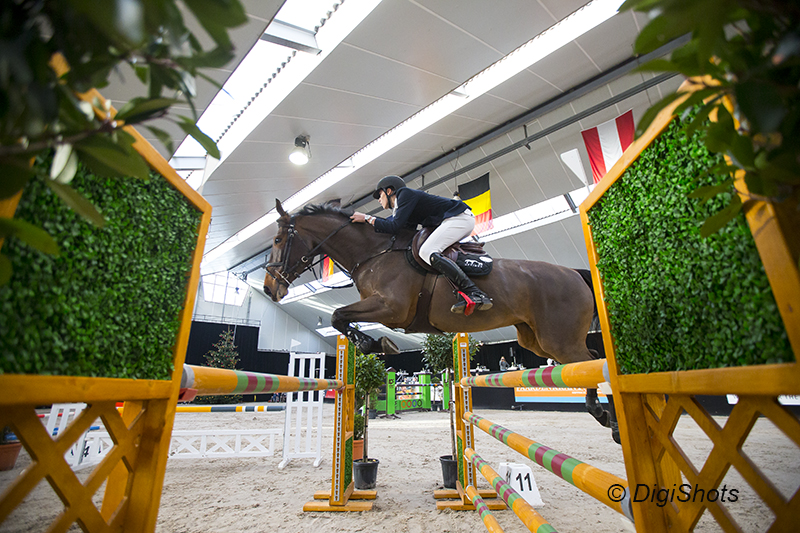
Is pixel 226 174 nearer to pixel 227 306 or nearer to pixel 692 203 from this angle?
pixel 692 203

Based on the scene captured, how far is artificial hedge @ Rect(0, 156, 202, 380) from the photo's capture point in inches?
21.8

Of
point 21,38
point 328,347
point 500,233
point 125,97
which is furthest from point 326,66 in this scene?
point 328,347

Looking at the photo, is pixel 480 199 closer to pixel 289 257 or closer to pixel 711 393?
pixel 289 257

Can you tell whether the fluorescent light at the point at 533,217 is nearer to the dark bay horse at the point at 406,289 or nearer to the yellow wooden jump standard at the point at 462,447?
the yellow wooden jump standard at the point at 462,447

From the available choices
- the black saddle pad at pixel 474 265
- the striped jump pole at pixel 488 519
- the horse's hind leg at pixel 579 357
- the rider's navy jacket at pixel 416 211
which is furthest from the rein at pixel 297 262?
the striped jump pole at pixel 488 519

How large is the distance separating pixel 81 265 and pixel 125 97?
3964 mm

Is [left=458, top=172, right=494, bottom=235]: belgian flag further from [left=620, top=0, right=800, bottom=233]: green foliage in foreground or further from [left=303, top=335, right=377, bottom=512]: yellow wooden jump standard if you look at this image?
[left=620, top=0, right=800, bottom=233]: green foliage in foreground

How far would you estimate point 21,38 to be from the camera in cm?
28

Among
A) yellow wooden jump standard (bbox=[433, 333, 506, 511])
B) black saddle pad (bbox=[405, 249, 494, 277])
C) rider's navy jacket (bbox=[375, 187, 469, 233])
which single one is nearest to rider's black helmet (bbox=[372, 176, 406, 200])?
rider's navy jacket (bbox=[375, 187, 469, 233])

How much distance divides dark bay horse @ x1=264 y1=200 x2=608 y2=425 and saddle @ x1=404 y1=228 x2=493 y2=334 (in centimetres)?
3

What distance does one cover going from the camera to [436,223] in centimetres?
223

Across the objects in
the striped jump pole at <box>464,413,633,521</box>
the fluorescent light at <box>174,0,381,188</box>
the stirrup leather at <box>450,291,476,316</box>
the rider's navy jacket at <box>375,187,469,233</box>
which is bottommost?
the striped jump pole at <box>464,413,633,521</box>

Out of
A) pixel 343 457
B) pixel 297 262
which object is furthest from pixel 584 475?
pixel 343 457

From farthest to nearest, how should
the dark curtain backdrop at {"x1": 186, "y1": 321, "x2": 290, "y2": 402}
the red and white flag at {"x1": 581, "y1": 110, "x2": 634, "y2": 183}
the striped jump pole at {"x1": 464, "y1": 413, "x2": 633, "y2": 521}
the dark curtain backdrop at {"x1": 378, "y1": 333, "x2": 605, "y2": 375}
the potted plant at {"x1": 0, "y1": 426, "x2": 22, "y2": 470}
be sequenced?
the dark curtain backdrop at {"x1": 186, "y1": 321, "x2": 290, "y2": 402}, the dark curtain backdrop at {"x1": 378, "y1": 333, "x2": 605, "y2": 375}, the red and white flag at {"x1": 581, "y1": 110, "x2": 634, "y2": 183}, the potted plant at {"x1": 0, "y1": 426, "x2": 22, "y2": 470}, the striped jump pole at {"x1": 464, "y1": 413, "x2": 633, "y2": 521}
